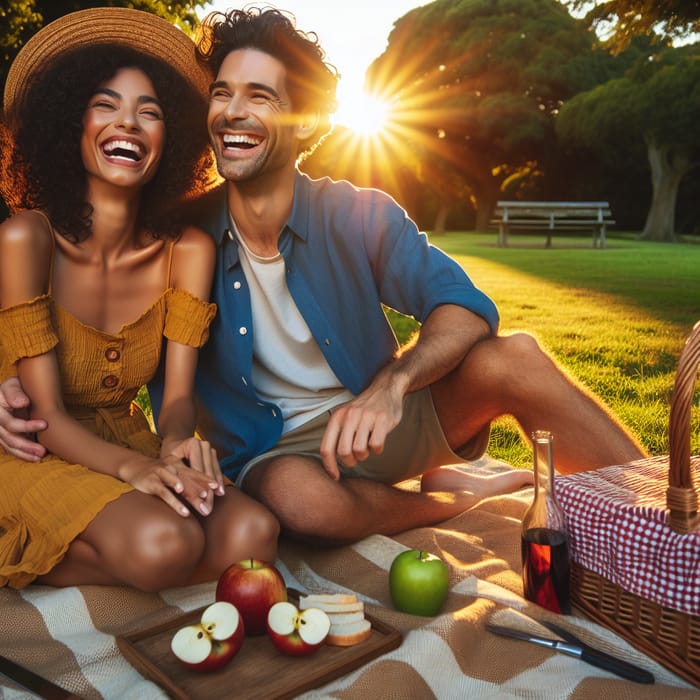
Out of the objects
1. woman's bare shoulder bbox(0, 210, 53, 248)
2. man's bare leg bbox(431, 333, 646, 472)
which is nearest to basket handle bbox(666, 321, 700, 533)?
man's bare leg bbox(431, 333, 646, 472)

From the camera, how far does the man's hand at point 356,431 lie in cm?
214

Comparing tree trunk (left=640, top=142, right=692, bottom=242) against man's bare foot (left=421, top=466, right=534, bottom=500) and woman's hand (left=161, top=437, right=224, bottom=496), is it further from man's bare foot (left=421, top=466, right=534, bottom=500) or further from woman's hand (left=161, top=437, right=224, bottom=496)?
woman's hand (left=161, top=437, right=224, bottom=496)

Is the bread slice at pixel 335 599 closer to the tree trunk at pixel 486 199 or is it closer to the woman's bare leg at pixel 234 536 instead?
the woman's bare leg at pixel 234 536

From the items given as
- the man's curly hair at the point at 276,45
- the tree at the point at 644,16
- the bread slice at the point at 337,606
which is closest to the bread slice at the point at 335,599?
the bread slice at the point at 337,606

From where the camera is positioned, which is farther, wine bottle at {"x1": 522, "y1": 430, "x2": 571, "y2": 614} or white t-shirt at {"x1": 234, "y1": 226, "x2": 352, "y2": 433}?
white t-shirt at {"x1": 234, "y1": 226, "x2": 352, "y2": 433}

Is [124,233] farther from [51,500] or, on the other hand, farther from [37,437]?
[51,500]

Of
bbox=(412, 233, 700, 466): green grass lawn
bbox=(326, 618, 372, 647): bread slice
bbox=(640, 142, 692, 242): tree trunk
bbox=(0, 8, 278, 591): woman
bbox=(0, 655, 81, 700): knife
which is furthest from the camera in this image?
bbox=(640, 142, 692, 242): tree trunk

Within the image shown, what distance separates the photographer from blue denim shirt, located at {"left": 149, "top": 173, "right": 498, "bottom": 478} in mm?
2836

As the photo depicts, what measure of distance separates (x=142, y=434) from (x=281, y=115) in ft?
4.01

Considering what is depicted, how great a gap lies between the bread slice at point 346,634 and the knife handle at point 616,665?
54 cm

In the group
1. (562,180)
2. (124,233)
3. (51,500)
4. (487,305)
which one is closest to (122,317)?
(124,233)

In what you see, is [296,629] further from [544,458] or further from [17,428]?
[17,428]

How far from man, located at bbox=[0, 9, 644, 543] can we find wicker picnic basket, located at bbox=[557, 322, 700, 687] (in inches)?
25.3

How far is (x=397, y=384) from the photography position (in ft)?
7.75
